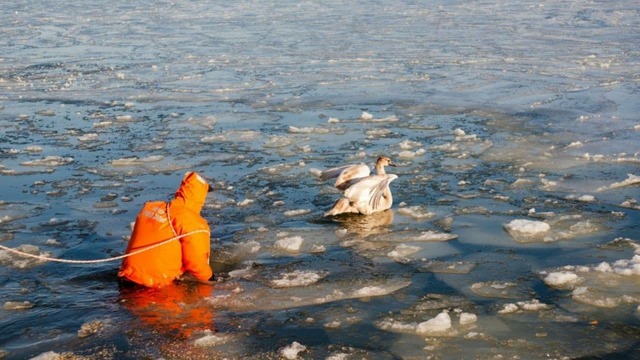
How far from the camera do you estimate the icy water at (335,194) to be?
5672 mm

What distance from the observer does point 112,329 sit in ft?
18.8

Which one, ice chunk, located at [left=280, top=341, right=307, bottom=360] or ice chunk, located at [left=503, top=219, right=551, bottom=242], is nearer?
ice chunk, located at [left=280, top=341, right=307, bottom=360]

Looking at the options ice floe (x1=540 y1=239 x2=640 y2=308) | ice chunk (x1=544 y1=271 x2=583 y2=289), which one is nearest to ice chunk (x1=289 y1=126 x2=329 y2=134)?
ice floe (x1=540 y1=239 x2=640 y2=308)

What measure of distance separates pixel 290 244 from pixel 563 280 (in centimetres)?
235

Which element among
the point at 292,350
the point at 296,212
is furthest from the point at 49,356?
the point at 296,212

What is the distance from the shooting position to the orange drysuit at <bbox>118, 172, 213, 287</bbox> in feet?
20.7

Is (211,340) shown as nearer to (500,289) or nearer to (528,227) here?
(500,289)

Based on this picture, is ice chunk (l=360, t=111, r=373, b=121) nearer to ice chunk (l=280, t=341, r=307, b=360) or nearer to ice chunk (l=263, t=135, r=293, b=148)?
ice chunk (l=263, t=135, r=293, b=148)

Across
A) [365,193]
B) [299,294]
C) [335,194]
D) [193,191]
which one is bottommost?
[335,194]

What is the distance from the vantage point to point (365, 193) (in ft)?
26.7

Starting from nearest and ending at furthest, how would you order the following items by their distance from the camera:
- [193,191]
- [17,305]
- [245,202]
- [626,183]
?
[17,305], [193,191], [245,202], [626,183]

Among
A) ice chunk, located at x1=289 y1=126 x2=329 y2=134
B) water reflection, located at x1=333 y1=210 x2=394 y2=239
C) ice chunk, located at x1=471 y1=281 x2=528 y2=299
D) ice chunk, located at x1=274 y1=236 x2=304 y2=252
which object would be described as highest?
ice chunk, located at x1=471 y1=281 x2=528 y2=299

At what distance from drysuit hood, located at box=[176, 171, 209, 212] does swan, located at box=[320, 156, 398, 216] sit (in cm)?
197

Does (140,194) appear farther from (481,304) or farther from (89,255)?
(481,304)
